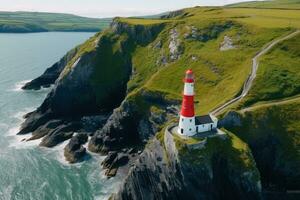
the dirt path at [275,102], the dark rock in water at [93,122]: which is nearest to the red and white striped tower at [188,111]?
the dirt path at [275,102]

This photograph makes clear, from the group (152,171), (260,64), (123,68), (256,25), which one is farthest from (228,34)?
(152,171)

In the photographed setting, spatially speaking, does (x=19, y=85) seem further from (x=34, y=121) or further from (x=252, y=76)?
(x=252, y=76)

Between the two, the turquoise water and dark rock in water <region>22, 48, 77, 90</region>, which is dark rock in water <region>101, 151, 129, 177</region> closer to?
the turquoise water

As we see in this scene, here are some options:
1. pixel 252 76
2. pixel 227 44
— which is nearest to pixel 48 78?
pixel 227 44

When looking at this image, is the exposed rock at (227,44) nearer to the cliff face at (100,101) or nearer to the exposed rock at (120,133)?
the cliff face at (100,101)

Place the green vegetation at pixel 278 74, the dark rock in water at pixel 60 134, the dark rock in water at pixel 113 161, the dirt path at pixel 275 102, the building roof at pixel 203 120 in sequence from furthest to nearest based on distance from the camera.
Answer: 1. the dark rock in water at pixel 60 134
2. the dark rock in water at pixel 113 161
3. the green vegetation at pixel 278 74
4. the dirt path at pixel 275 102
5. the building roof at pixel 203 120
